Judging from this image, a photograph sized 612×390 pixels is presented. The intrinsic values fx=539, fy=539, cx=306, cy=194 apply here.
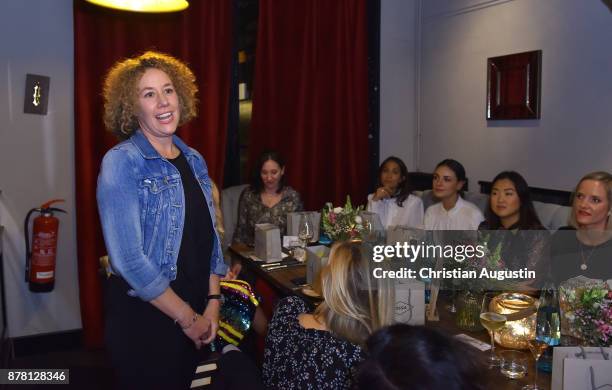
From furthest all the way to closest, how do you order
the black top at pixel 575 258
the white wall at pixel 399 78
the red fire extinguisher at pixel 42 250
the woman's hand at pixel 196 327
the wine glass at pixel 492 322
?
the white wall at pixel 399 78 < the red fire extinguisher at pixel 42 250 < the black top at pixel 575 258 < the woman's hand at pixel 196 327 < the wine glass at pixel 492 322

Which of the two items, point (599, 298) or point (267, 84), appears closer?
point (599, 298)

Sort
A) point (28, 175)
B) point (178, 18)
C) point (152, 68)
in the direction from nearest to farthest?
point (152, 68)
point (28, 175)
point (178, 18)

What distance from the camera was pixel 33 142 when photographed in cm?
341

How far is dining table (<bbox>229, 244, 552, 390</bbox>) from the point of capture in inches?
53.1

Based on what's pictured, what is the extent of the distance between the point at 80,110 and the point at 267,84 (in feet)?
4.35

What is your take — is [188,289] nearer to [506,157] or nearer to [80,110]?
[80,110]

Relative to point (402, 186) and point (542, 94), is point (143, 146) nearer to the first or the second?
point (402, 186)

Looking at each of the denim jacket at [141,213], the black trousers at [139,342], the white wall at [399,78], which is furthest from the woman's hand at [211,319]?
the white wall at [399,78]

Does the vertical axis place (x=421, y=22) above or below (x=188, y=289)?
above

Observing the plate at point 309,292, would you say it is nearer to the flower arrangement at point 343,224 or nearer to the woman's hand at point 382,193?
the flower arrangement at point 343,224

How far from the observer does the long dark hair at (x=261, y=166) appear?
11.5 feet

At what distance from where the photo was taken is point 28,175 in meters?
3.41

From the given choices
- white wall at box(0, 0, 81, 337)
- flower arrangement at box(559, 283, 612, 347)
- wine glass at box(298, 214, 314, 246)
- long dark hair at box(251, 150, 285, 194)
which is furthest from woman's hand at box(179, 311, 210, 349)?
white wall at box(0, 0, 81, 337)

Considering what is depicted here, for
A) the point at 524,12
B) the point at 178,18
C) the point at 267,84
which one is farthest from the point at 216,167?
the point at 524,12
